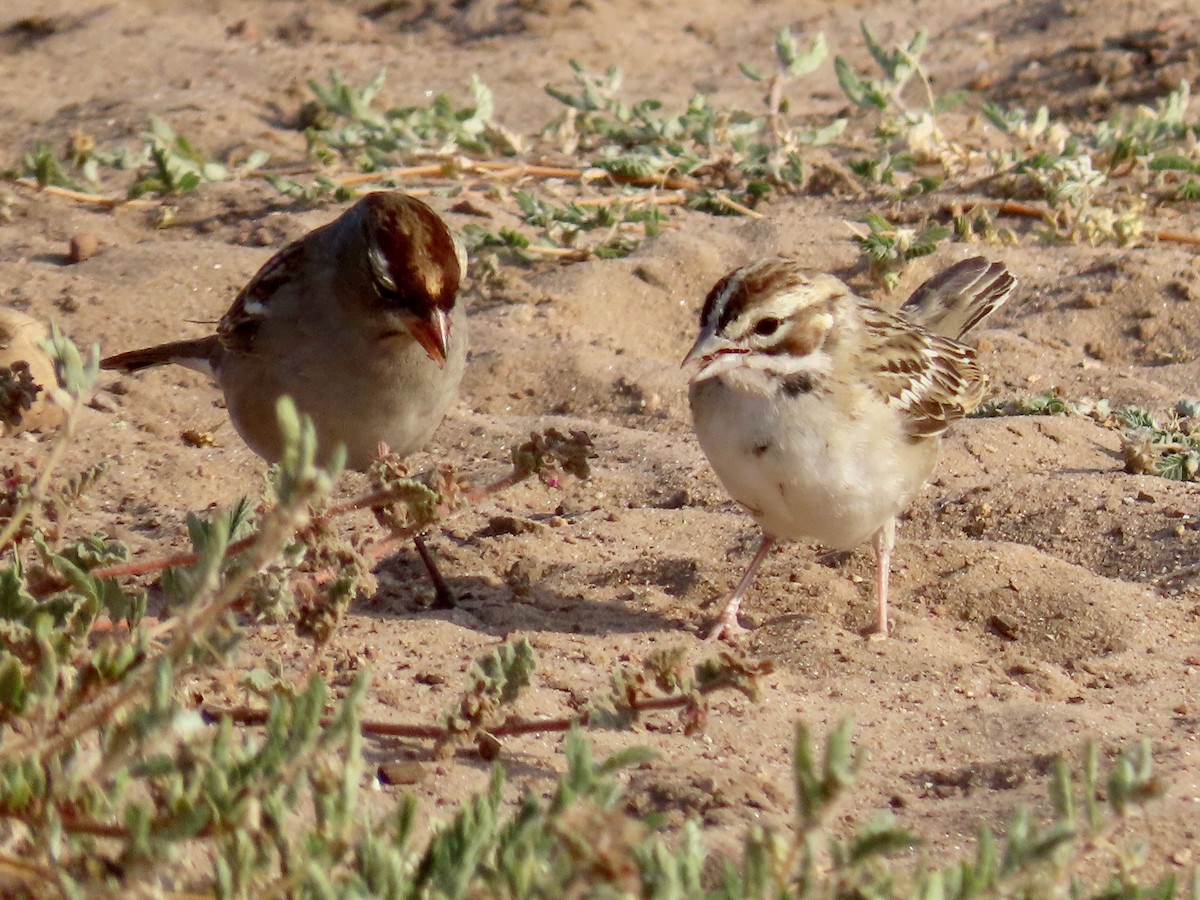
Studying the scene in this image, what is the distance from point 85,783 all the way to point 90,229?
6333 mm

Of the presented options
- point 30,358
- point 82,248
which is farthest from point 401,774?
point 82,248

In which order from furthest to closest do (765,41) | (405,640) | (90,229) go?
(765,41)
(90,229)
(405,640)

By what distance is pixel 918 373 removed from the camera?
250 inches

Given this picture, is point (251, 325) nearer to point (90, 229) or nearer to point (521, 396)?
point (521, 396)

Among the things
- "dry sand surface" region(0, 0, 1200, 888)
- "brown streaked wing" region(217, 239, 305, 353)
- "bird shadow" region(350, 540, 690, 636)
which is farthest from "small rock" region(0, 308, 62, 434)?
"bird shadow" region(350, 540, 690, 636)

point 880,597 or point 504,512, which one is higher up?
point 880,597

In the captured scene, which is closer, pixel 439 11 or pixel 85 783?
pixel 85 783

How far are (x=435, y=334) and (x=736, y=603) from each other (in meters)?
1.35

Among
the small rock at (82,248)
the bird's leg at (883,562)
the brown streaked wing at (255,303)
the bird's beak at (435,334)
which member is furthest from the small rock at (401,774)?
the small rock at (82,248)

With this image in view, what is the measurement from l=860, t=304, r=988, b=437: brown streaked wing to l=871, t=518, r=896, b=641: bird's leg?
353mm

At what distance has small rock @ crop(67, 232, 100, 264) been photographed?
8.54 metres

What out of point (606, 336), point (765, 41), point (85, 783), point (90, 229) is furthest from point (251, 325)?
point (765, 41)

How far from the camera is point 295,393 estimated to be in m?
6.11

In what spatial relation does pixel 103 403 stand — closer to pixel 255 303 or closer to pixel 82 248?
pixel 255 303
